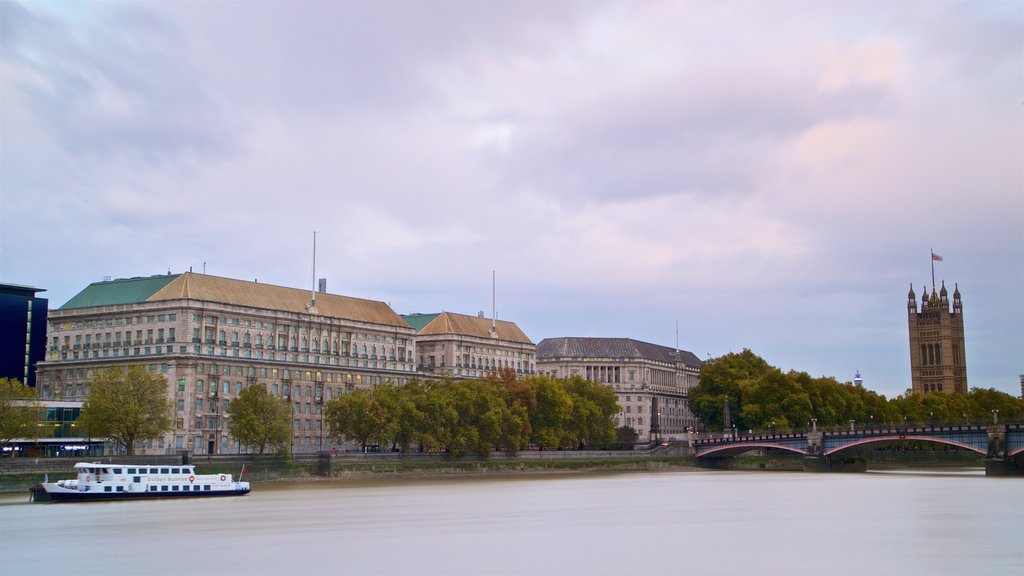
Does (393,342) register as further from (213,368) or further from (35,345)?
(35,345)

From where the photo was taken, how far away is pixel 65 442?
138750mm

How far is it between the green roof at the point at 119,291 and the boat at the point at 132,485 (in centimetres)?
5282

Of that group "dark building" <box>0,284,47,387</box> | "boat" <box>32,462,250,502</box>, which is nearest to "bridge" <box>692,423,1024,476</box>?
"boat" <box>32,462,250,502</box>

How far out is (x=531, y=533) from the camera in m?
68.3

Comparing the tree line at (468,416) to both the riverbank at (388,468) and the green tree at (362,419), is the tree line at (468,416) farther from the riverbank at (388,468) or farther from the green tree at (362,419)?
the riverbank at (388,468)

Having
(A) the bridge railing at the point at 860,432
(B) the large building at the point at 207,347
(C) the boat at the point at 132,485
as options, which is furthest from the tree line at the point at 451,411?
(C) the boat at the point at 132,485

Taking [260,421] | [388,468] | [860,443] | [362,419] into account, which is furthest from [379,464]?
[860,443]

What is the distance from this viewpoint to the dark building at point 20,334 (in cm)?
17138

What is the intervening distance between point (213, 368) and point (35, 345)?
3747 cm

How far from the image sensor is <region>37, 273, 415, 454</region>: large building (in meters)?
152

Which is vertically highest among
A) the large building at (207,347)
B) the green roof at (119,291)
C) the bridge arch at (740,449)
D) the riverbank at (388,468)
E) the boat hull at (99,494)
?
the green roof at (119,291)

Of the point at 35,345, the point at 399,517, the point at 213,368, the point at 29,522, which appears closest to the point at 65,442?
the point at 213,368

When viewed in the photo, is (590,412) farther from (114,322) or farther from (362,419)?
(114,322)

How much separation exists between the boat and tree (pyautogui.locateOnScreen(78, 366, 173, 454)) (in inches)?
575
